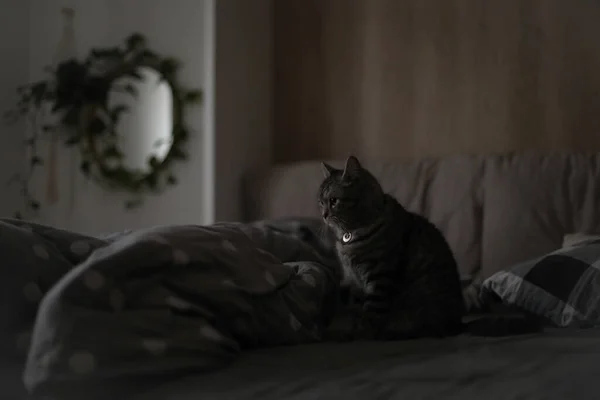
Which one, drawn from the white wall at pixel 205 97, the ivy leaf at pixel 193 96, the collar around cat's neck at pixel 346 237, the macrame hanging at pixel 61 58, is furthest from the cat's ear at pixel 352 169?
the macrame hanging at pixel 61 58

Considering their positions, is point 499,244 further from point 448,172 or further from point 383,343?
point 383,343

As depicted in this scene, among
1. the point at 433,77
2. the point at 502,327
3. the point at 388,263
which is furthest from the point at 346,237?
the point at 433,77

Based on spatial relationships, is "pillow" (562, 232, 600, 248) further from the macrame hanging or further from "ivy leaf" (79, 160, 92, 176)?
the macrame hanging

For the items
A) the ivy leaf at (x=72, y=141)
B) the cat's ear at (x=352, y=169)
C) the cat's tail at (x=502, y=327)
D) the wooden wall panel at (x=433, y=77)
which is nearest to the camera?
the cat's tail at (x=502, y=327)

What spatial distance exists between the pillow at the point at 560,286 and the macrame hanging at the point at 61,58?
2142 millimetres

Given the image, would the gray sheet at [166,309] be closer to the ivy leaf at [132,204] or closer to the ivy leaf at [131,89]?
the ivy leaf at [132,204]

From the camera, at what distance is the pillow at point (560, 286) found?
54.4 inches

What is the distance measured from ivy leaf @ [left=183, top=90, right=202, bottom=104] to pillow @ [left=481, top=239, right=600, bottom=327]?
155cm

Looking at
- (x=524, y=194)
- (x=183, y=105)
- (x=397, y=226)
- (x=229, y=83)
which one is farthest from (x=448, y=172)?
(x=183, y=105)

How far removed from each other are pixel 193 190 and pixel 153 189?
196 mm

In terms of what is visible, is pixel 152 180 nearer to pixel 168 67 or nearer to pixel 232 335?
pixel 168 67

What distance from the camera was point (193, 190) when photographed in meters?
2.75

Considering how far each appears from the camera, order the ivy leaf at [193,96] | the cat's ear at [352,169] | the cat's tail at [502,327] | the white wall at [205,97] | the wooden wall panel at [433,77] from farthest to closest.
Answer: the ivy leaf at [193,96], the white wall at [205,97], the wooden wall panel at [433,77], the cat's ear at [352,169], the cat's tail at [502,327]

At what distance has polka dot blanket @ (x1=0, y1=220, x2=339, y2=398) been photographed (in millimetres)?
908
